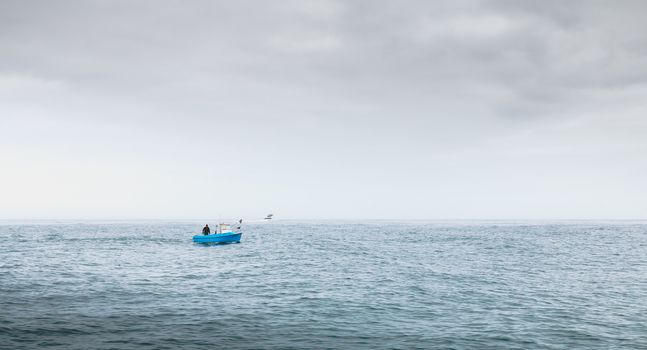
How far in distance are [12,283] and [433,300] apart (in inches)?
1243

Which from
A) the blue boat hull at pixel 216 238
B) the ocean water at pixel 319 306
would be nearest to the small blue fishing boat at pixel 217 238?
the blue boat hull at pixel 216 238

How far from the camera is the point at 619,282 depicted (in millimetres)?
37000

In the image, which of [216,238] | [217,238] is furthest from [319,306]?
[217,238]

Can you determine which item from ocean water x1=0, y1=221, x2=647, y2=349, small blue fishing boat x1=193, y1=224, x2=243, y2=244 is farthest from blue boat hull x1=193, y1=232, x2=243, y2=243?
ocean water x1=0, y1=221, x2=647, y2=349

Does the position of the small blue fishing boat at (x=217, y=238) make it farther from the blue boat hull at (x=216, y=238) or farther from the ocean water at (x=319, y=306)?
the ocean water at (x=319, y=306)

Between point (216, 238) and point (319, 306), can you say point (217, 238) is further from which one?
point (319, 306)

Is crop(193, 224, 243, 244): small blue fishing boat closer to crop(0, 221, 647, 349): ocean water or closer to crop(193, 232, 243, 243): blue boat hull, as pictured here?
crop(193, 232, 243, 243): blue boat hull

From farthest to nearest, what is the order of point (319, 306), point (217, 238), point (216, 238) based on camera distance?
point (217, 238), point (216, 238), point (319, 306)

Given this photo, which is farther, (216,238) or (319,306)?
(216,238)

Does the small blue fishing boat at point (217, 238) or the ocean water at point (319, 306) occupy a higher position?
the small blue fishing boat at point (217, 238)

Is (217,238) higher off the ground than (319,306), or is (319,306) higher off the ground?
(217,238)

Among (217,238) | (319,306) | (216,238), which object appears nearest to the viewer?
(319,306)

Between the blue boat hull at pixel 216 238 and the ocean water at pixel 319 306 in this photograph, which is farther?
the blue boat hull at pixel 216 238

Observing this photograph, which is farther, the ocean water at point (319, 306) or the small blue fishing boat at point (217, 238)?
the small blue fishing boat at point (217, 238)
